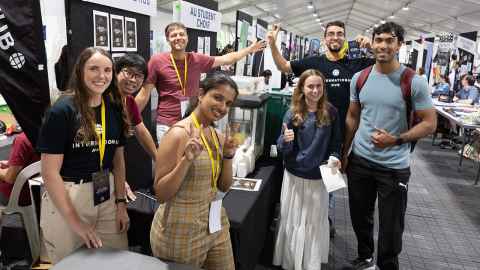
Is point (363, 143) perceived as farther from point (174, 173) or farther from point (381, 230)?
point (174, 173)

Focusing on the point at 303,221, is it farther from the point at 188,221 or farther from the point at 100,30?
the point at 100,30

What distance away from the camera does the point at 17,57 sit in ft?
6.54

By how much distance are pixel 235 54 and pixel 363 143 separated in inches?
59.3

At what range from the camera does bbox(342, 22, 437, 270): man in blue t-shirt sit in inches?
84.6

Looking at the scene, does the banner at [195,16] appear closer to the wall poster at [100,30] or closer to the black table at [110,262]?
the wall poster at [100,30]

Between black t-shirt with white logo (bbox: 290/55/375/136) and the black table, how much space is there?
167cm

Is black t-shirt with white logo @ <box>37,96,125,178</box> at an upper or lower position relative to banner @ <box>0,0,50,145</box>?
lower

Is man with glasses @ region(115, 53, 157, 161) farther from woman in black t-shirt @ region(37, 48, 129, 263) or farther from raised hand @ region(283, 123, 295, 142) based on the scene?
raised hand @ region(283, 123, 295, 142)

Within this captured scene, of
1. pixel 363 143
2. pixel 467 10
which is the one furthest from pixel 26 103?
pixel 467 10

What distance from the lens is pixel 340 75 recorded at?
2633 mm

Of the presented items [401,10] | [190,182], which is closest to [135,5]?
[190,182]

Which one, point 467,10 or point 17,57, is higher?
point 467,10

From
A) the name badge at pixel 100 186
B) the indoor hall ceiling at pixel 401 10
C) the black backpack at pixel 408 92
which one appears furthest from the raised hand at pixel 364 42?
the indoor hall ceiling at pixel 401 10

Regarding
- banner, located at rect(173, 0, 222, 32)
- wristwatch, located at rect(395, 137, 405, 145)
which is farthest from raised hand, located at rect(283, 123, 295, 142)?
banner, located at rect(173, 0, 222, 32)
